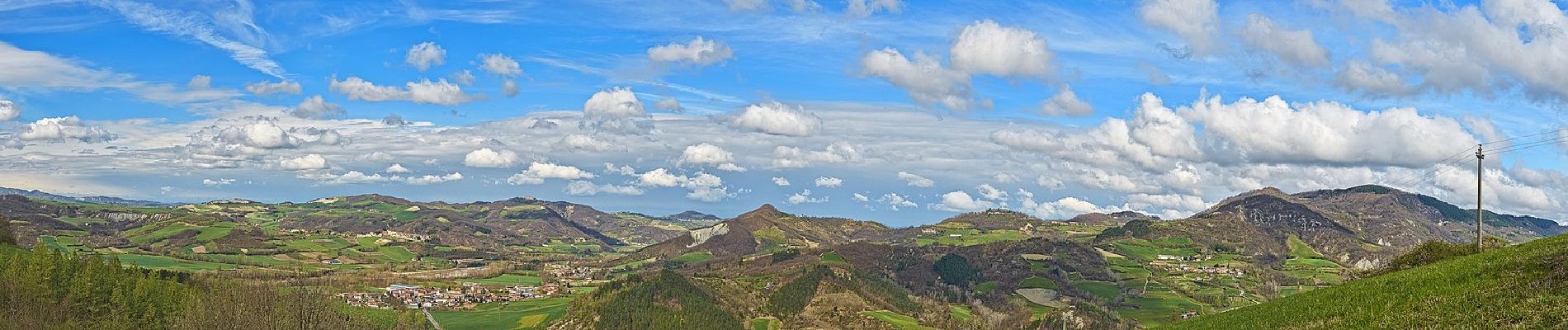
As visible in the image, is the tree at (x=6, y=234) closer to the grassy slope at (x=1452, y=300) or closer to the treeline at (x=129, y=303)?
the treeline at (x=129, y=303)

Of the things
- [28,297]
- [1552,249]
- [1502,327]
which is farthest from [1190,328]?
[28,297]

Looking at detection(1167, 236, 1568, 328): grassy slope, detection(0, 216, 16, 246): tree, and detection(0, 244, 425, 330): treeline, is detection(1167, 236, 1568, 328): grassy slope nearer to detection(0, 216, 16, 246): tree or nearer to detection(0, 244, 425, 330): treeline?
detection(0, 244, 425, 330): treeline

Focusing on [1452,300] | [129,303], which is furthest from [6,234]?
[1452,300]

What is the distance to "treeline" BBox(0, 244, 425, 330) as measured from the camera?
315ft

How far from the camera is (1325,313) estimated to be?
38.6 m

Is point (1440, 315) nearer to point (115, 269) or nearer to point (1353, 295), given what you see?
point (1353, 295)

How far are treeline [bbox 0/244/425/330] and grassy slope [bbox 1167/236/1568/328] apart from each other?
93693 mm

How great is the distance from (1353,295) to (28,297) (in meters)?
141

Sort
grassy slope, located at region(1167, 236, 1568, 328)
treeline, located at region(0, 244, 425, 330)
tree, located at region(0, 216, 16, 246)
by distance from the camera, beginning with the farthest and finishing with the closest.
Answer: tree, located at region(0, 216, 16, 246) < treeline, located at region(0, 244, 425, 330) < grassy slope, located at region(1167, 236, 1568, 328)

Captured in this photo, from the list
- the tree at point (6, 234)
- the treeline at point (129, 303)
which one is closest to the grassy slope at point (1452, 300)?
the treeline at point (129, 303)

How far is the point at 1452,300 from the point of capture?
3372 centimetres

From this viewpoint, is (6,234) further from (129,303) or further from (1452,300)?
(1452,300)

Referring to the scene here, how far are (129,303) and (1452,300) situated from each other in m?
143

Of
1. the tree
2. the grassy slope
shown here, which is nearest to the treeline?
the tree
